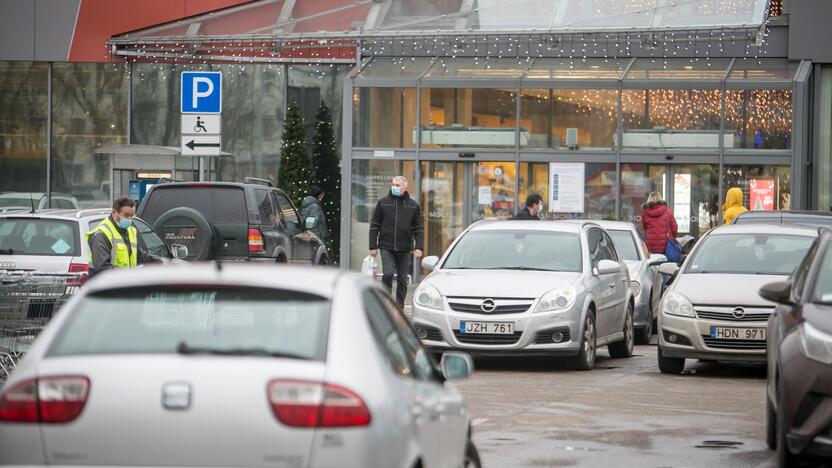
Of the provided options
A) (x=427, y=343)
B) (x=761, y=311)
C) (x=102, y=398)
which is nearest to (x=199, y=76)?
(x=427, y=343)

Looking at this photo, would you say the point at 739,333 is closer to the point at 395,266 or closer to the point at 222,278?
the point at 395,266

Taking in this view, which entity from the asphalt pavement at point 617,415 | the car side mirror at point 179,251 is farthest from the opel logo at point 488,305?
the car side mirror at point 179,251

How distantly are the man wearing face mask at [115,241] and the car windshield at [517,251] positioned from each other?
380cm

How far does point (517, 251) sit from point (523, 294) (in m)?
1.38

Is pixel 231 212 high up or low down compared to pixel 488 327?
up

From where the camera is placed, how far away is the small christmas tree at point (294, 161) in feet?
111

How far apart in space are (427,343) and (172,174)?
20973mm

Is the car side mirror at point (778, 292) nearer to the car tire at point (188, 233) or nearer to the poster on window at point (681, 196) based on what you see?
the car tire at point (188, 233)

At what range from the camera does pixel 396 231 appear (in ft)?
65.9

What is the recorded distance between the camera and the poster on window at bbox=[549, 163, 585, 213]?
30.0m

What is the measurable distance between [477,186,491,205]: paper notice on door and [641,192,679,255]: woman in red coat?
22.0ft

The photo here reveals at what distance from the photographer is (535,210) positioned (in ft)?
73.4

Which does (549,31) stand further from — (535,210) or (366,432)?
(366,432)

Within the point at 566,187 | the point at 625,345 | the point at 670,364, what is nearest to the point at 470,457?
the point at 670,364
